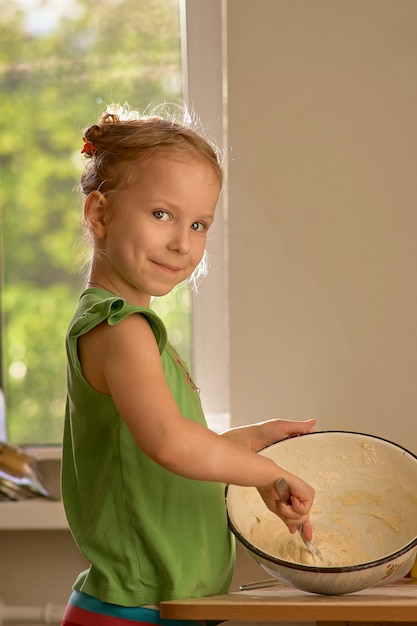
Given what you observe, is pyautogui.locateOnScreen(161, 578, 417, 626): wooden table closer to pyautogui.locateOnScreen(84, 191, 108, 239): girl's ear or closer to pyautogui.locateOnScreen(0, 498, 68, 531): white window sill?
pyautogui.locateOnScreen(84, 191, 108, 239): girl's ear

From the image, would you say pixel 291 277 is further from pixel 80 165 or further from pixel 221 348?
pixel 80 165

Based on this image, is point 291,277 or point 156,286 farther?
point 291,277

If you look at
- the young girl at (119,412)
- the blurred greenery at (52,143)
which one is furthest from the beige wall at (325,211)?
the young girl at (119,412)

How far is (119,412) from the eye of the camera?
3.21ft

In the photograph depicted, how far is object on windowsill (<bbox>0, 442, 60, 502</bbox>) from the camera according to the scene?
1.83 meters

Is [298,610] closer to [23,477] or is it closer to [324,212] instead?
[324,212]

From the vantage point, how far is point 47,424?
2.20m

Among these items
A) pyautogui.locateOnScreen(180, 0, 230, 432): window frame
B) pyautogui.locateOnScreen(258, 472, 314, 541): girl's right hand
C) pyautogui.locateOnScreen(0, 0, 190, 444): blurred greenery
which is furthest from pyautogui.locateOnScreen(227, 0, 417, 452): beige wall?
pyautogui.locateOnScreen(258, 472, 314, 541): girl's right hand

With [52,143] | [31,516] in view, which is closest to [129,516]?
[31,516]

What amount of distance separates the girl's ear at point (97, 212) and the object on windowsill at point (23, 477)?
91cm

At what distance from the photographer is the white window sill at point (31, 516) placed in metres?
1.79

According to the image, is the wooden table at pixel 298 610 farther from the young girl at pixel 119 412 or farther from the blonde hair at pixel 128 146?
the blonde hair at pixel 128 146

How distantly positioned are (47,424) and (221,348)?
492 millimetres

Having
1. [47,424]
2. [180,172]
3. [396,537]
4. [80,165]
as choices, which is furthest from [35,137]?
[396,537]
